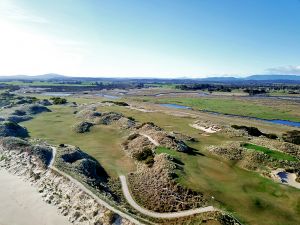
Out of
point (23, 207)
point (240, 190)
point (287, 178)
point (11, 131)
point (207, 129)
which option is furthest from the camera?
point (207, 129)

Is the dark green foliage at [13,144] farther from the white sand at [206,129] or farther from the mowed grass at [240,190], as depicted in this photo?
the white sand at [206,129]

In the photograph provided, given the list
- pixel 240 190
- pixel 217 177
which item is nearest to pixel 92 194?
pixel 217 177

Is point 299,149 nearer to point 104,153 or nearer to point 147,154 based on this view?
point 147,154

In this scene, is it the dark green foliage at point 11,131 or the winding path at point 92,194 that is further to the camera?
the dark green foliage at point 11,131

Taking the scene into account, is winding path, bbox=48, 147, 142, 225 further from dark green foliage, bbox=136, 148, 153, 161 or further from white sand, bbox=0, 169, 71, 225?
dark green foliage, bbox=136, 148, 153, 161

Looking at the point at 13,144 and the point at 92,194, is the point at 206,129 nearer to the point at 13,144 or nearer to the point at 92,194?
the point at 13,144

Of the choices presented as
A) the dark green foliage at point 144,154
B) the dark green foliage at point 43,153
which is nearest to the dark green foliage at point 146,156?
the dark green foliage at point 144,154

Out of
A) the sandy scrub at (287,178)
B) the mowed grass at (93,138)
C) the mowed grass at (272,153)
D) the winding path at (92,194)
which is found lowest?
the mowed grass at (93,138)
